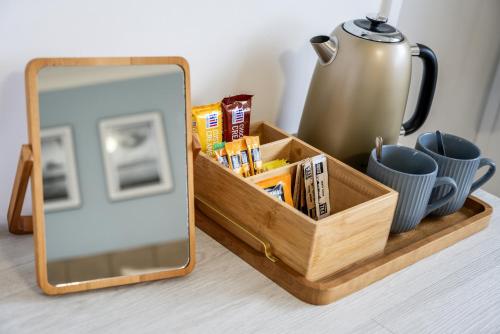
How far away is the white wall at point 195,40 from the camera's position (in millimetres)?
825

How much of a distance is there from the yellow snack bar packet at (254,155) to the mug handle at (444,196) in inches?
11.0

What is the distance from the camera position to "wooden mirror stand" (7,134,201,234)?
0.73 metres

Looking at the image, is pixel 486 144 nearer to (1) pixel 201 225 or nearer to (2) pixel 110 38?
(1) pixel 201 225

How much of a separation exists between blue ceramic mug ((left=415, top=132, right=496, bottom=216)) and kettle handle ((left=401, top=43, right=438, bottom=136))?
9 cm

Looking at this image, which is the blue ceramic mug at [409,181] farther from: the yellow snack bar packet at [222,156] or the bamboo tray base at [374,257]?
the yellow snack bar packet at [222,156]

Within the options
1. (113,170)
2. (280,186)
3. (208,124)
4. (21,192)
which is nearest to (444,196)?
(280,186)

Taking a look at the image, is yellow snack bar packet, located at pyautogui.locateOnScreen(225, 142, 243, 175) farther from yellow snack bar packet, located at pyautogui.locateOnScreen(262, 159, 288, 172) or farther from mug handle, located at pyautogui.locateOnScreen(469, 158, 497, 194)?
mug handle, located at pyautogui.locateOnScreen(469, 158, 497, 194)

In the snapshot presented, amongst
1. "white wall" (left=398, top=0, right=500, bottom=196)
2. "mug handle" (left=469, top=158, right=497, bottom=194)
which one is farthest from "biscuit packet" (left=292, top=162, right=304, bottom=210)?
"white wall" (left=398, top=0, right=500, bottom=196)

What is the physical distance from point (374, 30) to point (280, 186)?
31 centimetres

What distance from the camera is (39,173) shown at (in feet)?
2.45

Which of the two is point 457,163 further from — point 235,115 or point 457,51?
point 457,51

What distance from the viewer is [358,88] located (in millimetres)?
996

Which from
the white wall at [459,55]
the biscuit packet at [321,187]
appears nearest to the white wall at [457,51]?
the white wall at [459,55]

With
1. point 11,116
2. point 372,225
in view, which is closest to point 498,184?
point 372,225
